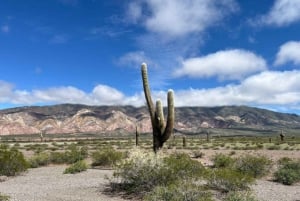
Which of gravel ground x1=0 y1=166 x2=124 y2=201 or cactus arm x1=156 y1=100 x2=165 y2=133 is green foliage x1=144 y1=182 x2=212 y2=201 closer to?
gravel ground x1=0 y1=166 x2=124 y2=201

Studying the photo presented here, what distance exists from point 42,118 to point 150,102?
184678mm

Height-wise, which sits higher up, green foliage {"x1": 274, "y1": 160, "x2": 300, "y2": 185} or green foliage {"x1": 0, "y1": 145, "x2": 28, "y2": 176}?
green foliage {"x1": 0, "y1": 145, "x2": 28, "y2": 176}

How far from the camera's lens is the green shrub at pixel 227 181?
15.4 m

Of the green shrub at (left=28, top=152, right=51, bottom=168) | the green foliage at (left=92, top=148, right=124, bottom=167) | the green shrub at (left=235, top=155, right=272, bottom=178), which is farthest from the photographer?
the green shrub at (left=28, top=152, right=51, bottom=168)

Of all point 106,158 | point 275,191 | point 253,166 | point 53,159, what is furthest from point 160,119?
point 53,159

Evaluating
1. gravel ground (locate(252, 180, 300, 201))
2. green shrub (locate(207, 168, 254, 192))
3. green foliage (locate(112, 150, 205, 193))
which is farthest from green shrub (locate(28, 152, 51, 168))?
green shrub (locate(207, 168, 254, 192))

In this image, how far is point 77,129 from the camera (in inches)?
7608

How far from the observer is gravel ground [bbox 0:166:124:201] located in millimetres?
15195

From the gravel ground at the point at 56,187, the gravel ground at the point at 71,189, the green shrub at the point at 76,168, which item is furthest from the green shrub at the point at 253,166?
the green shrub at the point at 76,168

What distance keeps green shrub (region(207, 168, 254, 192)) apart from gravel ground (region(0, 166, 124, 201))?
11.0 ft

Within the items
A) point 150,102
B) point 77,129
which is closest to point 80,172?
point 150,102

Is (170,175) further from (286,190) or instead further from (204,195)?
(286,190)

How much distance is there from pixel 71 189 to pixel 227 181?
5.97m

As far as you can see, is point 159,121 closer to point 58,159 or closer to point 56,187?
point 56,187
